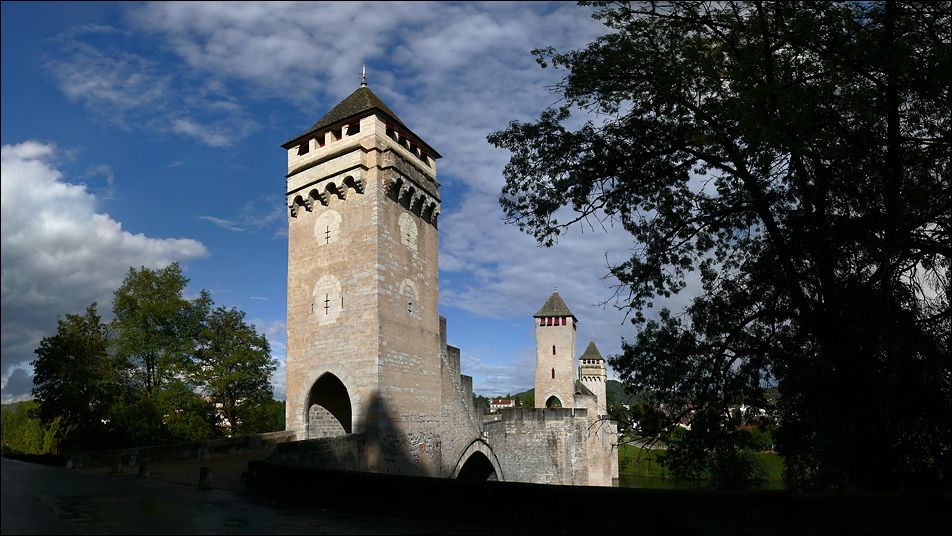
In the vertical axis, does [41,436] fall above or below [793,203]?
below

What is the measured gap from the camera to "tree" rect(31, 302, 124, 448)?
24.9 m

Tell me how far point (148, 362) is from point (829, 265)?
27.8m

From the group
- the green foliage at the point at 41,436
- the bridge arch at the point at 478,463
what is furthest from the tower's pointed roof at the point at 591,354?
the green foliage at the point at 41,436

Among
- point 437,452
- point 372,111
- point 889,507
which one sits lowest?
point 437,452

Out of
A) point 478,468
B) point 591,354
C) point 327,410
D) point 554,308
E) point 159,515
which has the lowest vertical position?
point 478,468

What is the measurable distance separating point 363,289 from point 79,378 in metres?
18.6

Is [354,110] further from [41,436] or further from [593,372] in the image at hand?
[593,372]

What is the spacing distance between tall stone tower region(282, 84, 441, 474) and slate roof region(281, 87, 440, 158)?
0.17ft

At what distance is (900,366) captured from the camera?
737cm

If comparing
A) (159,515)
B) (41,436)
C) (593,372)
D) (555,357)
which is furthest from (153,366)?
(593,372)

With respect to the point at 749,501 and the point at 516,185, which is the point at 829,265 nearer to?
the point at 749,501

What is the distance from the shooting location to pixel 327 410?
1756cm

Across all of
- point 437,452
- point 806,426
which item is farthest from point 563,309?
point 806,426

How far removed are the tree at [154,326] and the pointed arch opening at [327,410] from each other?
35.9 feet
